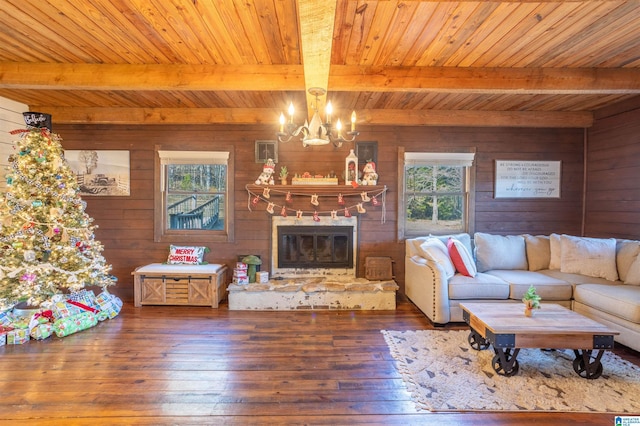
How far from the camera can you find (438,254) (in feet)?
11.5

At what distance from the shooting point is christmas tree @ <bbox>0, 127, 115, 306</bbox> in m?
3.14

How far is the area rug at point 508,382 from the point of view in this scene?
2006 millimetres

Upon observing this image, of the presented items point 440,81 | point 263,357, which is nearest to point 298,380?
point 263,357

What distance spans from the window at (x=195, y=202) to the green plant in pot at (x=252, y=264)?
1.44 feet

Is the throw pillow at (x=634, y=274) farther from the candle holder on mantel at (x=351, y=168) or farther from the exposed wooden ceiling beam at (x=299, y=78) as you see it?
the candle holder on mantel at (x=351, y=168)

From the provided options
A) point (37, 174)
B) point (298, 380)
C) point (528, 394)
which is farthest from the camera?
point (37, 174)

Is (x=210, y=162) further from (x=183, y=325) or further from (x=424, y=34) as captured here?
(x=424, y=34)

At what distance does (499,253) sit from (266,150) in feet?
10.5

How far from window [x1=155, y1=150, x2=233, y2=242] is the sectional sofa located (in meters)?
2.63

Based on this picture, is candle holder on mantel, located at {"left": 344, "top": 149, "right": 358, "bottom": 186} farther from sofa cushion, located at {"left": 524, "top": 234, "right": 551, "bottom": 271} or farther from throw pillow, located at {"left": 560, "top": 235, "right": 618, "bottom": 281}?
throw pillow, located at {"left": 560, "top": 235, "right": 618, "bottom": 281}

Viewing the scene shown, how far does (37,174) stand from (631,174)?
Result: 21.4ft

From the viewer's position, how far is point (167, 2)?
1971 millimetres

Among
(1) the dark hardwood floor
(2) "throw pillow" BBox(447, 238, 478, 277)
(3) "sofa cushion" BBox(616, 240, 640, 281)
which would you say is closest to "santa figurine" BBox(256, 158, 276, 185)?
(1) the dark hardwood floor

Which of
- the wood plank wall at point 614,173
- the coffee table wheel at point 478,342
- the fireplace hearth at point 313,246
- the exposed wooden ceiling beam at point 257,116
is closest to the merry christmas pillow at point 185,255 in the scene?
the fireplace hearth at point 313,246
